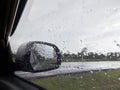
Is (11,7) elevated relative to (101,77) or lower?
elevated

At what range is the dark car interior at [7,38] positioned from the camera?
2.59 m

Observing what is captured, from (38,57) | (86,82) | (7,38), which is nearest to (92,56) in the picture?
(86,82)

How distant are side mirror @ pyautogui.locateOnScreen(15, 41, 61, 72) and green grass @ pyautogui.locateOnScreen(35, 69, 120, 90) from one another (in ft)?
0.52

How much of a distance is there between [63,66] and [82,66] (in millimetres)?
148

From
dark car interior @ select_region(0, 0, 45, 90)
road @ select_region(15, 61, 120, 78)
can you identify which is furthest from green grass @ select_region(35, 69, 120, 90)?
dark car interior @ select_region(0, 0, 45, 90)

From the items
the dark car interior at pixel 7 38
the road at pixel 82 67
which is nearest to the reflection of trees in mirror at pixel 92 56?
the road at pixel 82 67

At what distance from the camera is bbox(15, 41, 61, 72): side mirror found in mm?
2285

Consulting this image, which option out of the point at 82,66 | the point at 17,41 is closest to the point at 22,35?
the point at 17,41

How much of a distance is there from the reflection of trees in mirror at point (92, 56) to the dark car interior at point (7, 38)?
1.02 ft

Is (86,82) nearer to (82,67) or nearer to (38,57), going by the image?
(82,67)

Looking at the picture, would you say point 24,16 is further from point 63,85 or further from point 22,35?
point 63,85

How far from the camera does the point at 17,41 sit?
122 inches

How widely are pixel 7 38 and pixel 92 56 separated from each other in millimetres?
983

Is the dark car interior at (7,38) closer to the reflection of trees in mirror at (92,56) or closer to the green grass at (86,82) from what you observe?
the green grass at (86,82)
